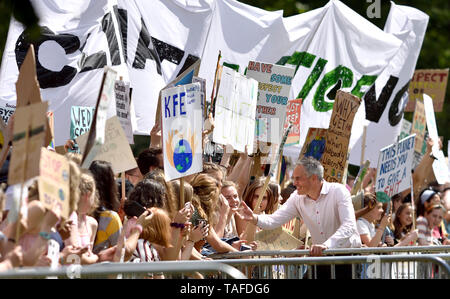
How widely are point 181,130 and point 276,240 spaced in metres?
1.73

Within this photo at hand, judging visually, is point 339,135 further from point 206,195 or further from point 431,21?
point 431,21

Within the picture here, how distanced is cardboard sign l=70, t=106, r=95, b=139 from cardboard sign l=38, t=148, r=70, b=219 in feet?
11.4

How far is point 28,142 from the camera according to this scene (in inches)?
164

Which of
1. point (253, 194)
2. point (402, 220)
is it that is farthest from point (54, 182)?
point (402, 220)

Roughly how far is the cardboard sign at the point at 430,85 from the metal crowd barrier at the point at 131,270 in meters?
10.7

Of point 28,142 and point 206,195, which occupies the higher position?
point 28,142

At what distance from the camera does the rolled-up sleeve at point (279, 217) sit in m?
7.80

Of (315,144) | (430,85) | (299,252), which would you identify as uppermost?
(430,85)

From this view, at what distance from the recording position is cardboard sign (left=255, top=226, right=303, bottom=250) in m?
7.75

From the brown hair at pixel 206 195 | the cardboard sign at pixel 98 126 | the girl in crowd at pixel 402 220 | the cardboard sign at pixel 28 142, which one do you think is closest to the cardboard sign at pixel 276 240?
the brown hair at pixel 206 195

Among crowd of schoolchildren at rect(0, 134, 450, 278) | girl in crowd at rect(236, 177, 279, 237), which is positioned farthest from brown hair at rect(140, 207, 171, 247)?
girl in crowd at rect(236, 177, 279, 237)

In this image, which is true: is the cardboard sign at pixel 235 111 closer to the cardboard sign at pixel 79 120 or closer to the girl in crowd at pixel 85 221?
the cardboard sign at pixel 79 120

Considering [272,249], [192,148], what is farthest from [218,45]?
[192,148]
